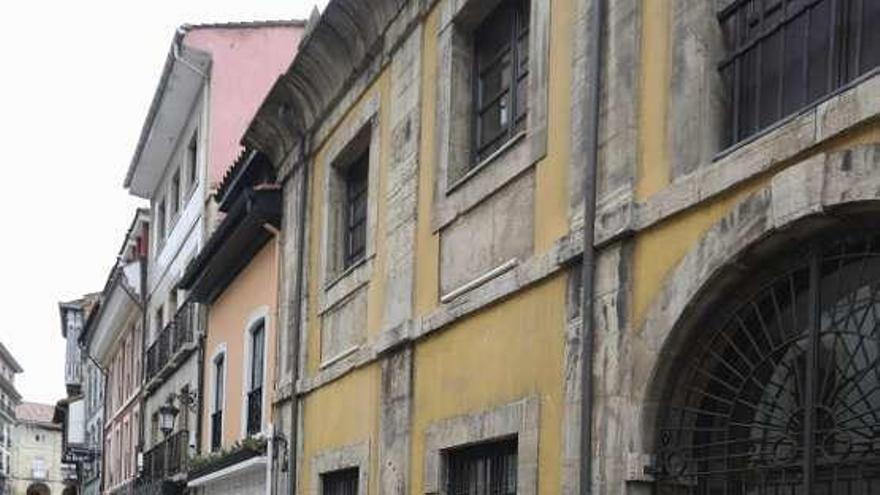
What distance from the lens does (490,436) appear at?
8.83 m

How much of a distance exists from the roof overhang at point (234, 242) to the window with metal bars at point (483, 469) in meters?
6.51

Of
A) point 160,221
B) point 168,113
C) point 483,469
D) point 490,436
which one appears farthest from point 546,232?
point 160,221

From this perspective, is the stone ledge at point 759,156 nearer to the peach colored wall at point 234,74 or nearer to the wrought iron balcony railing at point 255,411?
the wrought iron balcony railing at point 255,411

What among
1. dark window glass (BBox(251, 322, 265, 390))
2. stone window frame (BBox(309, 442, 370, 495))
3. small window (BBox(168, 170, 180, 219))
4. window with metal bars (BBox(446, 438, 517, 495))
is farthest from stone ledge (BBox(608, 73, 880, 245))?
small window (BBox(168, 170, 180, 219))

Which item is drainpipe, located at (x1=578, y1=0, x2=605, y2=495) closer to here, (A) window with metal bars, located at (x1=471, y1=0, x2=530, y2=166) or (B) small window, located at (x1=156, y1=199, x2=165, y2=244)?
(A) window with metal bars, located at (x1=471, y1=0, x2=530, y2=166)

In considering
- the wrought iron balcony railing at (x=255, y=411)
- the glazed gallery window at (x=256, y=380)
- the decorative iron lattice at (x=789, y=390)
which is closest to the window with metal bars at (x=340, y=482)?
the wrought iron balcony railing at (x=255, y=411)

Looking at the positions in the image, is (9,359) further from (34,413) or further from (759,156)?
(759,156)

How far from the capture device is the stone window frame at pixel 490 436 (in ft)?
26.7

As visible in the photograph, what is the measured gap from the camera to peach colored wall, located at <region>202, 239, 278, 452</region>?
51.9ft

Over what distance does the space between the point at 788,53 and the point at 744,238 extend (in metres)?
1.01

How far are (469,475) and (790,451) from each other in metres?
3.82

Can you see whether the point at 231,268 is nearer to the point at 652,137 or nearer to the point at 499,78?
the point at 499,78

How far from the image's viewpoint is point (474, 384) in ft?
30.5

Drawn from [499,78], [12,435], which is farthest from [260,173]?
[12,435]
